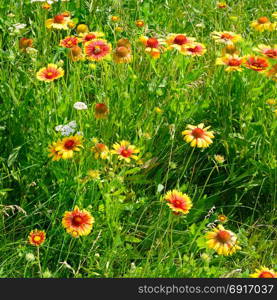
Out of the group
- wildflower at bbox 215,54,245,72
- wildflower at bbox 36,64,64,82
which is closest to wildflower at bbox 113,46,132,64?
wildflower at bbox 36,64,64,82

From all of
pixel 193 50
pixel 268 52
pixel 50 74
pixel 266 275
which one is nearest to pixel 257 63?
pixel 268 52

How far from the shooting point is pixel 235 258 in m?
1.83

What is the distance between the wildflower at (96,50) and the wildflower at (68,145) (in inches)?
15.3

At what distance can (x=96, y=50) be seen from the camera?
199 cm

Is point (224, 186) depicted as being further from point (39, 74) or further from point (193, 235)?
point (39, 74)

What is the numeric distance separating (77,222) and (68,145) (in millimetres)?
271

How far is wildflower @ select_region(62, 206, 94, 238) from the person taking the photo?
1.53m

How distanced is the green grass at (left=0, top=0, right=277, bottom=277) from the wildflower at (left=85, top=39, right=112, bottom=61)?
0.41ft

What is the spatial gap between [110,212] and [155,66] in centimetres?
83

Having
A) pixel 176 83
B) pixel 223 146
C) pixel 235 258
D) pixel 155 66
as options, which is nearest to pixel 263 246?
pixel 235 258

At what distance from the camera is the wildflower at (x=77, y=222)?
1.53 metres

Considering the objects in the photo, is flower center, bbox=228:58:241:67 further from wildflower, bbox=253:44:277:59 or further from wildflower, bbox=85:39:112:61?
wildflower, bbox=85:39:112:61

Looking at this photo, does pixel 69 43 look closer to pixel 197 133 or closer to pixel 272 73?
pixel 197 133

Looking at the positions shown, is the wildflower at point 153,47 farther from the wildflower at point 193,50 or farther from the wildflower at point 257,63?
the wildflower at point 257,63
